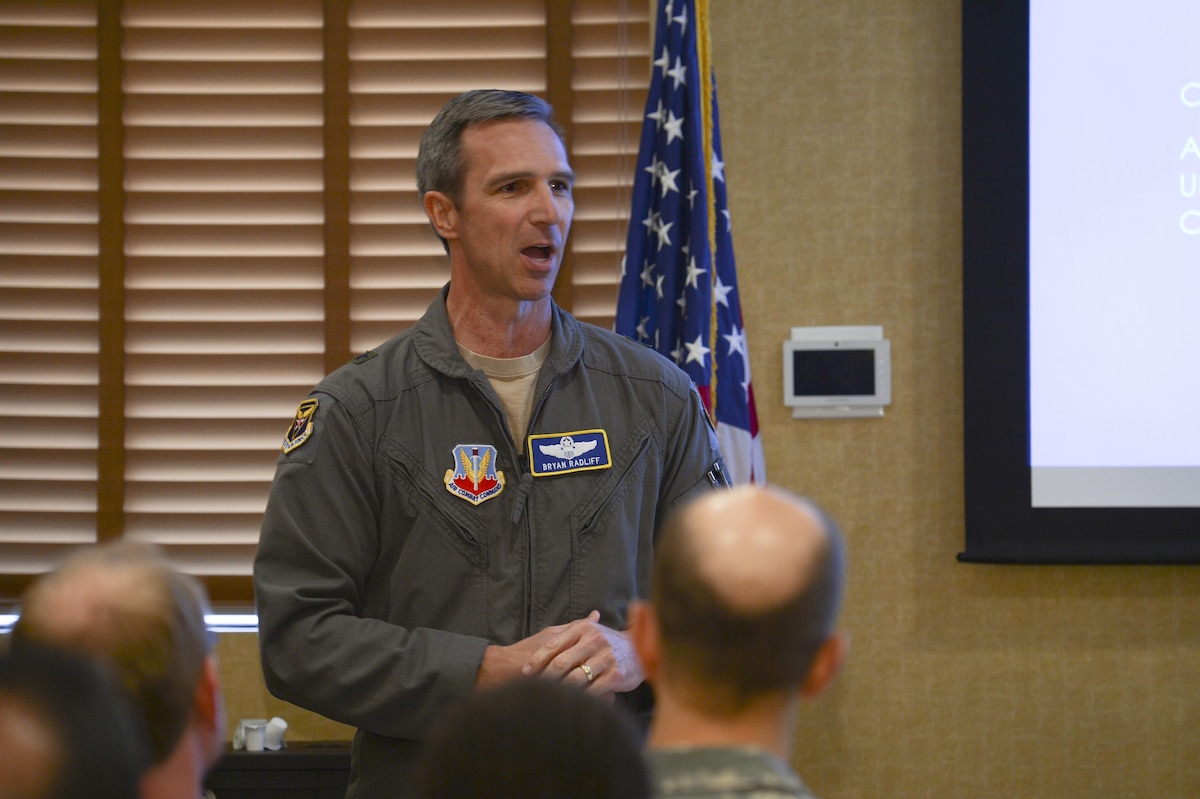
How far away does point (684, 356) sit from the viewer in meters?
2.92

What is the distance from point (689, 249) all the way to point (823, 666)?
2.01 meters

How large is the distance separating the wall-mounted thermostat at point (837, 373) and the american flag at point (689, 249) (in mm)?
218

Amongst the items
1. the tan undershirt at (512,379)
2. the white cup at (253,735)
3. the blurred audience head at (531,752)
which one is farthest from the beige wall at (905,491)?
the blurred audience head at (531,752)

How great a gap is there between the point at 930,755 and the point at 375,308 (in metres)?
2.13

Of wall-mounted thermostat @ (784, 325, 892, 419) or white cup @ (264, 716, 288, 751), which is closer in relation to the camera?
white cup @ (264, 716, 288, 751)

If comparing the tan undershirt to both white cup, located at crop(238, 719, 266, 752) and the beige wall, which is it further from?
white cup, located at crop(238, 719, 266, 752)

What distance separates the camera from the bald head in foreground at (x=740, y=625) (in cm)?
98

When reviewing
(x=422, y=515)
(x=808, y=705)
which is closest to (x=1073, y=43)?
(x=808, y=705)

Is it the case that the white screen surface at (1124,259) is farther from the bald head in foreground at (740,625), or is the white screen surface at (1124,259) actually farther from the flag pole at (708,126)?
the bald head in foreground at (740,625)

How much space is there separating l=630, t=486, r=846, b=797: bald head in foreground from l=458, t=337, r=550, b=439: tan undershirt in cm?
96

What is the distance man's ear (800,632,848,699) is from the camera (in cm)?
103

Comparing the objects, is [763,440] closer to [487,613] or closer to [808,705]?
[808,705]

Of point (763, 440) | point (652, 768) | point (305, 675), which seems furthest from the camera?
point (763, 440)

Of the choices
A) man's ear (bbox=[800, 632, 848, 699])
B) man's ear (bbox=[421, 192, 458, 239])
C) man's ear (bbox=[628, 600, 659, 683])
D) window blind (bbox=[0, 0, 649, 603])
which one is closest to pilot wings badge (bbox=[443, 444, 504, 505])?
man's ear (bbox=[421, 192, 458, 239])
